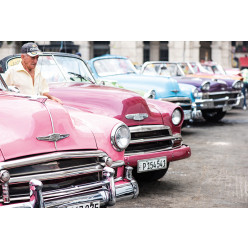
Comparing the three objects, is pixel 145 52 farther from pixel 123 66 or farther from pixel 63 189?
pixel 63 189

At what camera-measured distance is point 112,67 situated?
9.89m

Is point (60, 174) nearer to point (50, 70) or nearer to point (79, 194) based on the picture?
point (79, 194)

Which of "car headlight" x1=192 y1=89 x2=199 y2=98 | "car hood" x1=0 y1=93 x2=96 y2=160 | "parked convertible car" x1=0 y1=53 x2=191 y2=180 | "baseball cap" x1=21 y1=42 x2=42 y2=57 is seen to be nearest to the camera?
"car hood" x1=0 y1=93 x2=96 y2=160

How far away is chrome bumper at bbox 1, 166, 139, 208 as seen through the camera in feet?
11.2

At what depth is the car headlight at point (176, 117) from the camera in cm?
621

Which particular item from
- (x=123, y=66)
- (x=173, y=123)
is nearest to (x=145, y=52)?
(x=123, y=66)

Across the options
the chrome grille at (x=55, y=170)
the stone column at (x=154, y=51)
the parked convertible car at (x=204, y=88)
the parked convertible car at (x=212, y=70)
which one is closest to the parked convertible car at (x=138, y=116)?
the chrome grille at (x=55, y=170)

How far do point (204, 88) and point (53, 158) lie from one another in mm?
9072

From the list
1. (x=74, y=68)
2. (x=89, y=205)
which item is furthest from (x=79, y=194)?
(x=74, y=68)

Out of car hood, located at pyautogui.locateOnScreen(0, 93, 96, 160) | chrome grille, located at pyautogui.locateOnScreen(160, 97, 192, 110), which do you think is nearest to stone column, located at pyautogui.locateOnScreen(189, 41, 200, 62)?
chrome grille, located at pyautogui.locateOnScreen(160, 97, 192, 110)

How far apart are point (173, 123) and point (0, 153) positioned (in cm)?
307

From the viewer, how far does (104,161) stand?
4031mm

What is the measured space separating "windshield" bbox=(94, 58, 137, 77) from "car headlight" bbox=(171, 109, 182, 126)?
3494 millimetres

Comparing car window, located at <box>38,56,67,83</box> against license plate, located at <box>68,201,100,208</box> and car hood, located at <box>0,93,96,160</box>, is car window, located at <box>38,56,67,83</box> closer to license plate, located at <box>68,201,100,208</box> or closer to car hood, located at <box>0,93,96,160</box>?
car hood, located at <box>0,93,96,160</box>
